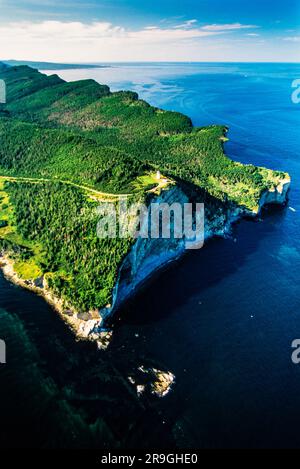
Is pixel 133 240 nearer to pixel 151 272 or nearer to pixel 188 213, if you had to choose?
pixel 151 272

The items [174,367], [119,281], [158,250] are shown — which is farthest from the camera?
[158,250]

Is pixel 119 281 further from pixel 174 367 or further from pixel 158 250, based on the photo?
pixel 174 367

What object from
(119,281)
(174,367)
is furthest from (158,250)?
(174,367)

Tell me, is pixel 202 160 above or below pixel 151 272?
above

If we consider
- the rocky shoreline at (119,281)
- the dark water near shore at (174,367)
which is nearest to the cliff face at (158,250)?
the rocky shoreline at (119,281)

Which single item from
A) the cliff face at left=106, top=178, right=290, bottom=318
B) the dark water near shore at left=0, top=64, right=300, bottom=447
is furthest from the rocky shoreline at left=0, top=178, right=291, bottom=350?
the dark water near shore at left=0, top=64, right=300, bottom=447

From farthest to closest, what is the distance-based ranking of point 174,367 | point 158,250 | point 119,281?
point 158,250, point 119,281, point 174,367

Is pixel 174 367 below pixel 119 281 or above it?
below

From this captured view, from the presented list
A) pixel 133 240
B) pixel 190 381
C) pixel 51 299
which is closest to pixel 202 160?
pixel 133 240

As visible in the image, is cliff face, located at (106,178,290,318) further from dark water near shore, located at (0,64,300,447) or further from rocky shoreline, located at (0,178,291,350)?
dark water near shore, located at (0,64,300,447)
